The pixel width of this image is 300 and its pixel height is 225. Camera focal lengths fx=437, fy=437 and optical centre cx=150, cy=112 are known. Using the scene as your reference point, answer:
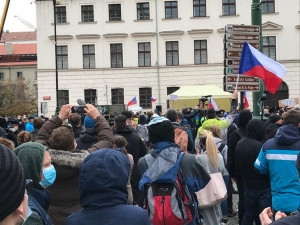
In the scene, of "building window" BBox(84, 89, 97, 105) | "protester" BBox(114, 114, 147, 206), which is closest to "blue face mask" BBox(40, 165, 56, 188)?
"protester" BBox(114, 114, 147, 206)

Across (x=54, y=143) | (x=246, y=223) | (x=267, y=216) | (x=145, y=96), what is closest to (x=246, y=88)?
(x=246, y=223)

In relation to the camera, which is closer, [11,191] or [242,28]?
[11,191]

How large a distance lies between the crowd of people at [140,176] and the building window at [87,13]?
31982 mm

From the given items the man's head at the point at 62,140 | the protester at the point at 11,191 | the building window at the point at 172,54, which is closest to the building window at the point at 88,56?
the building window at the point at 172,54

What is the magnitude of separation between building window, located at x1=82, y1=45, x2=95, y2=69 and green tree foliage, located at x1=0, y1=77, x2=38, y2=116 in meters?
26.2

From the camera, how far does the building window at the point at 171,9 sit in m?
→ 37.7

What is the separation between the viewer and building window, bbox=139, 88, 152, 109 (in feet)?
122

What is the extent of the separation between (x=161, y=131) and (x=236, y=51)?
5257 millimetres

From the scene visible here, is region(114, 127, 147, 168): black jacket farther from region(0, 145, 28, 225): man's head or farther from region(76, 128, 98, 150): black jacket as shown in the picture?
region(0, 145, 28, 225): man's head

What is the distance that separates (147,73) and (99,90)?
438 centimetres

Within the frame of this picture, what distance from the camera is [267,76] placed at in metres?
8.58

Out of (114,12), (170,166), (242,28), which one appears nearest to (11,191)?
(170,166)

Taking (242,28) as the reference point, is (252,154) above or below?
below

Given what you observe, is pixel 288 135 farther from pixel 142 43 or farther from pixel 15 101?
pixel 15 101
